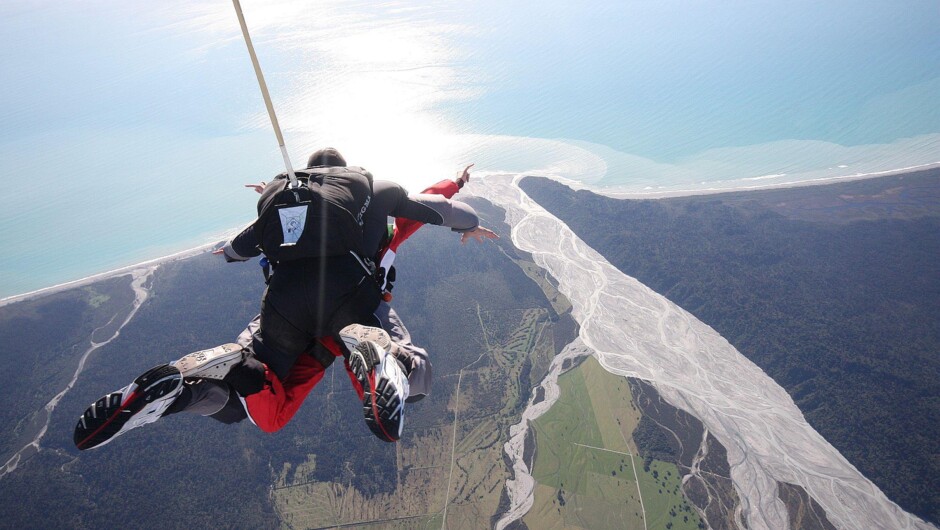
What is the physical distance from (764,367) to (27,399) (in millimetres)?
36220

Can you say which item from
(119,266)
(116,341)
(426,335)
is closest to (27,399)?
(116,341)

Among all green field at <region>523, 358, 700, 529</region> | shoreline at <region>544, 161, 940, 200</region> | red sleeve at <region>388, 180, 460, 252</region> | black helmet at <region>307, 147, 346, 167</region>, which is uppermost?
Result: black helmet at <region>307, 147, 346, 167</region>

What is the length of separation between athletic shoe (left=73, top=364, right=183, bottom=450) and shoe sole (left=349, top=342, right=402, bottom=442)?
1000mm

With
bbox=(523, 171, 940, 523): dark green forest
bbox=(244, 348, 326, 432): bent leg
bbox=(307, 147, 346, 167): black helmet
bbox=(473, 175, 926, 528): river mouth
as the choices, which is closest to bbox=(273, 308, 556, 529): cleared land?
bbox=(473, 175, 926, 528): river mouth

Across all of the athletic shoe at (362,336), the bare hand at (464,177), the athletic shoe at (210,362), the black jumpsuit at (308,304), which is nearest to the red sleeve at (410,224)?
the bare hand at (464,177)

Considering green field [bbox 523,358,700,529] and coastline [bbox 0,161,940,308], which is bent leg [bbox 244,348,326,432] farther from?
coastline [bbox 0,161,940,308]

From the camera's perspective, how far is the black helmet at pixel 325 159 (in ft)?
11.6

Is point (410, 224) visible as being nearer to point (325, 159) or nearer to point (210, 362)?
point (325, 159)

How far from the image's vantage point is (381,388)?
2.42 m

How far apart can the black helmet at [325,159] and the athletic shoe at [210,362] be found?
1.46 m

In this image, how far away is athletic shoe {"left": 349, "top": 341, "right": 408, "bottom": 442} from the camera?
2340mm

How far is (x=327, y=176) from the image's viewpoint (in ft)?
10.3

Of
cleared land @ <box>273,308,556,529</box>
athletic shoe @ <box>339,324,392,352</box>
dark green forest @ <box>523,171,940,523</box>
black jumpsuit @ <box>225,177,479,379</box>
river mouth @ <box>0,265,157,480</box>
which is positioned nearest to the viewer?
athletic shoe @ <box>339,324,392,352</box>

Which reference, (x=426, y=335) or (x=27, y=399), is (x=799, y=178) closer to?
(x=426, y=335)
